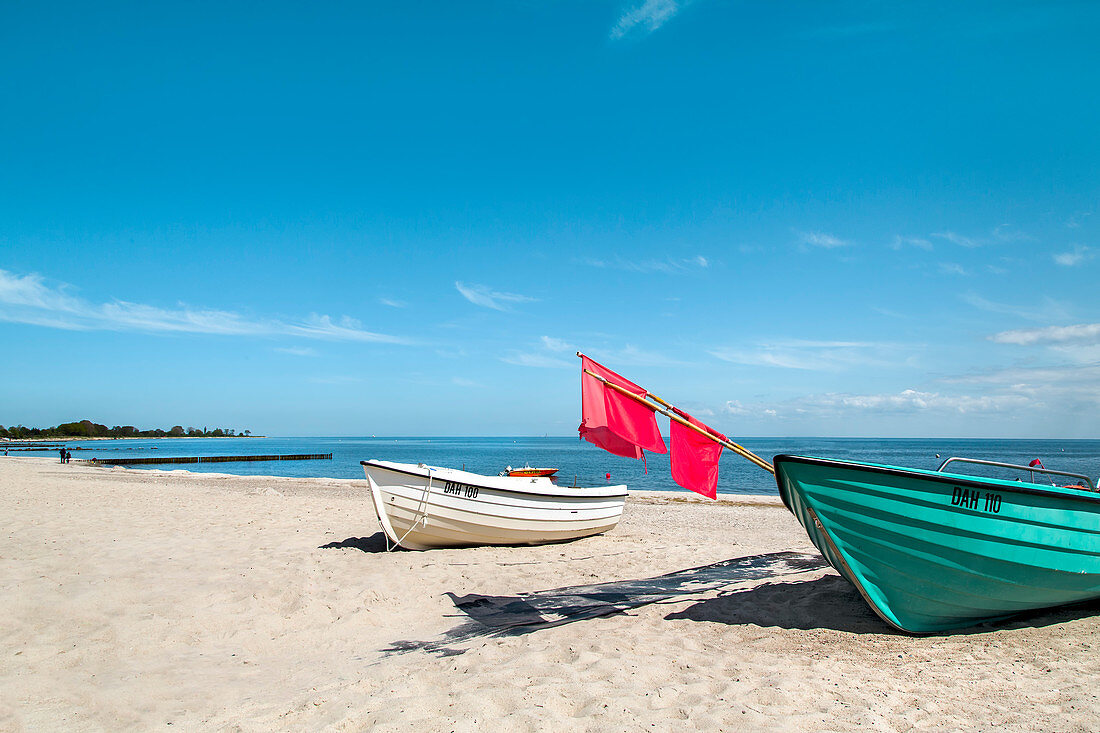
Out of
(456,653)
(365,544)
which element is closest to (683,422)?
(456,653)

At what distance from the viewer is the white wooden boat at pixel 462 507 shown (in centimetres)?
979

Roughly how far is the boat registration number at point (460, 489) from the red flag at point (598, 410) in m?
3.68

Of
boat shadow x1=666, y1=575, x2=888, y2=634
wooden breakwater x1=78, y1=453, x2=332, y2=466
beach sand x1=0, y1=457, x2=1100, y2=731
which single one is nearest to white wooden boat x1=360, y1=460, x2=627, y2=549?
beach sand x1=0, y1=457, x2=1100, y2=731

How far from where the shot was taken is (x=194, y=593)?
23.7 feet

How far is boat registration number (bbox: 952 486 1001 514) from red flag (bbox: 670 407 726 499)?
2166 mm

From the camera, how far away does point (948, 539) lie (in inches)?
207

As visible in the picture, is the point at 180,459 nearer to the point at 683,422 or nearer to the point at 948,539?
the point at 683,422

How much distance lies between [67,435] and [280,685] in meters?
169

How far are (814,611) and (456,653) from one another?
3878 millimetres

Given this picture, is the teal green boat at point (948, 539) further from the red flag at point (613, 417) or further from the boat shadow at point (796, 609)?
the red flag at point (613, 417)

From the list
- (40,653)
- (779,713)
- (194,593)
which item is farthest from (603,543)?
(40,653)

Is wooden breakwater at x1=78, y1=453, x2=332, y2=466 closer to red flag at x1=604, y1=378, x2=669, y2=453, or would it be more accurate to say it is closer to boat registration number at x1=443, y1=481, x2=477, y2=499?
boat registration number at x1=443, y1=481, x2=477, y2=499

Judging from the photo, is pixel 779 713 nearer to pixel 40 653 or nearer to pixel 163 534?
pixel 40 653

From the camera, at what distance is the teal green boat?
205 inches
